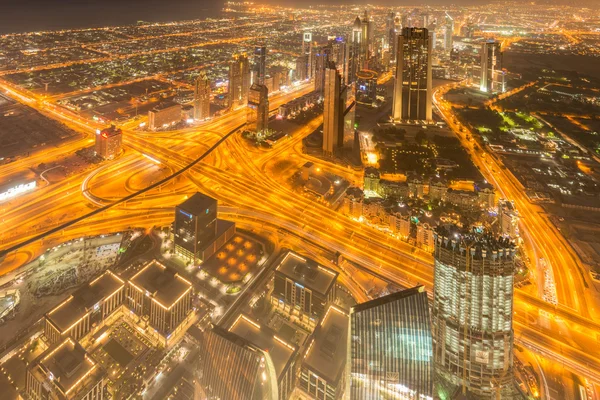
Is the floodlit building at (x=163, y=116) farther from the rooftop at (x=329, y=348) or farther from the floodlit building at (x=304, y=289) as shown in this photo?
the rooftop at (x=329, y=348)

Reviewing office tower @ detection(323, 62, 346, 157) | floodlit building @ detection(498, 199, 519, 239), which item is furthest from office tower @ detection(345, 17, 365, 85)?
floodlit building @ detection(498, 199, 519, 239)

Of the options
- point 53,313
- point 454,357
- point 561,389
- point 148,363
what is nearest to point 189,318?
point 148,363

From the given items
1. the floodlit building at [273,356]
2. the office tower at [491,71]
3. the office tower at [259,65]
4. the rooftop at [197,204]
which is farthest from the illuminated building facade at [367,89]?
the floodlit building at [273,356]

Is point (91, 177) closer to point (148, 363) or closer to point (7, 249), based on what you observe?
point (7, 249)

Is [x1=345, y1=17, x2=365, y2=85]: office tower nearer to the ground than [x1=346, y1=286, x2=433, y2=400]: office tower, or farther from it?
farther from it

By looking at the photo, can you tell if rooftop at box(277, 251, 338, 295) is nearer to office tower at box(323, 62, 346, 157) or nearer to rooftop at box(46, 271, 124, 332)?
rooftop at box(46, 271, 124, 332)
